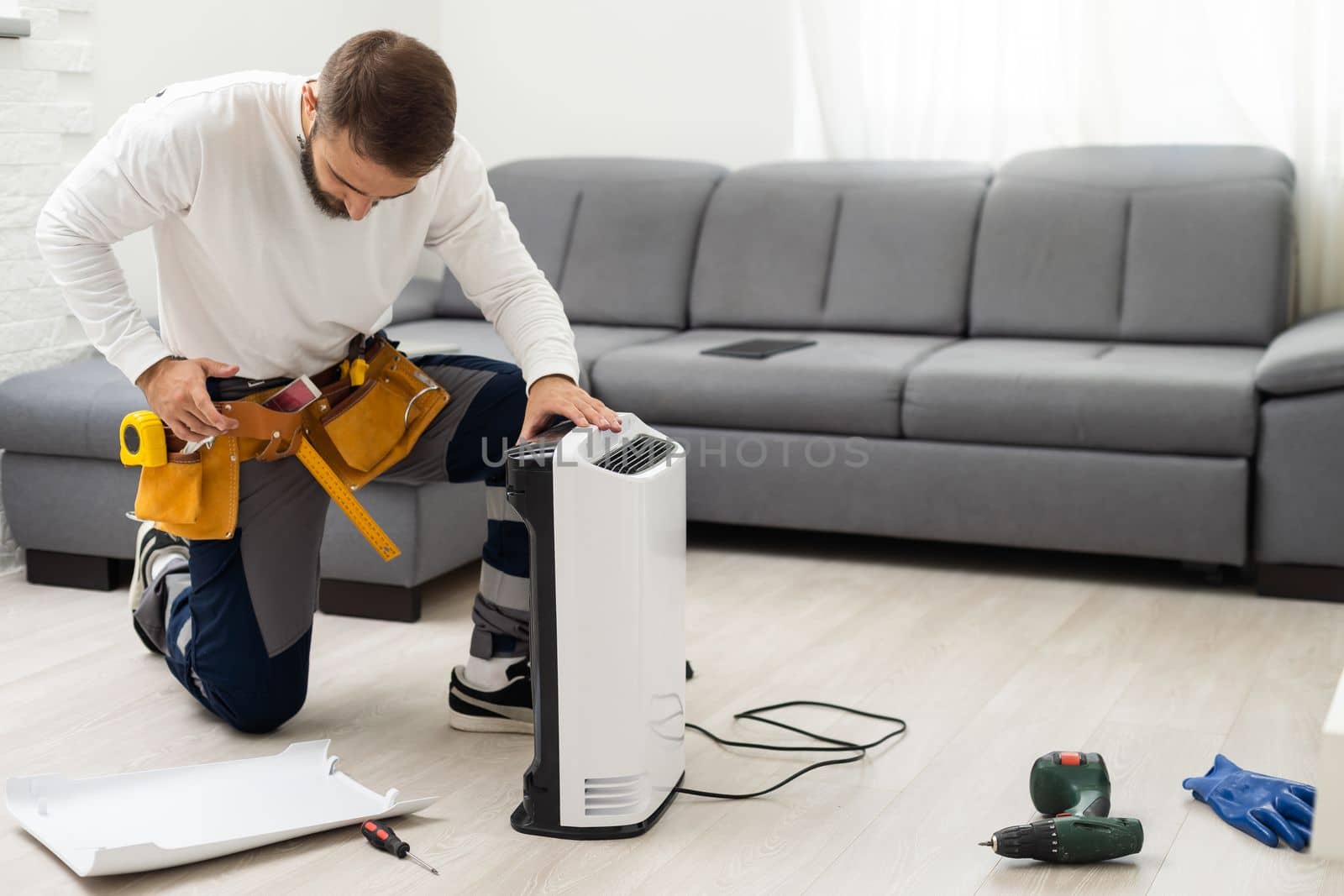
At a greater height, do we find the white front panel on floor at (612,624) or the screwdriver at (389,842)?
the white front panel on floor at (612,624)

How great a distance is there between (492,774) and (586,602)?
43 centimetres

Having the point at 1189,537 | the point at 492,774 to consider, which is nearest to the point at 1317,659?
the point at 1189,537

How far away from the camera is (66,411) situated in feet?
9.19

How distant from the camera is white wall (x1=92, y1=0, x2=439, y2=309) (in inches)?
127

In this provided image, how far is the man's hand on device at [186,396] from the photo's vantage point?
1.84 metres

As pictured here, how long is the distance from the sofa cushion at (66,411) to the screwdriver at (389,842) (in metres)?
1.32

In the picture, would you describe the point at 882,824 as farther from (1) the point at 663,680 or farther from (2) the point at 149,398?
(2) the point at 149,398

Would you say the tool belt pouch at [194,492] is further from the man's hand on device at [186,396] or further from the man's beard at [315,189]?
Result: the man's beard at [315,189]

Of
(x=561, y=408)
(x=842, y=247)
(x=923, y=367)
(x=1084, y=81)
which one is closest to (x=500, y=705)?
(x=561, y=408)

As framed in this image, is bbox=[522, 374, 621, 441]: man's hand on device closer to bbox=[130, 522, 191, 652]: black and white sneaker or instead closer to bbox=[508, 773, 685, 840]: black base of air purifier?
bbox=[508, 773, 685, 840]: black base of air purifier

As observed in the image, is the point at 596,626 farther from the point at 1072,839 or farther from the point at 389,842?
the point at 1072,839

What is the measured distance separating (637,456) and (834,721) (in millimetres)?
653

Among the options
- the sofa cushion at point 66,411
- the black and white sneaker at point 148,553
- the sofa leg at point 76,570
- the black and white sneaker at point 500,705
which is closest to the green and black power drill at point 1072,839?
the black and white sneaker at point 500,705

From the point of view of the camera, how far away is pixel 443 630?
2641 mm
